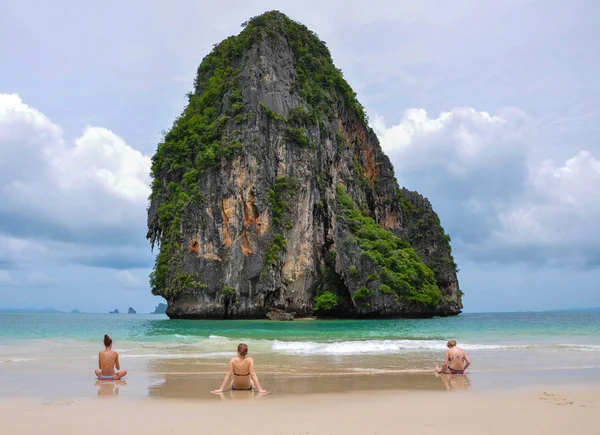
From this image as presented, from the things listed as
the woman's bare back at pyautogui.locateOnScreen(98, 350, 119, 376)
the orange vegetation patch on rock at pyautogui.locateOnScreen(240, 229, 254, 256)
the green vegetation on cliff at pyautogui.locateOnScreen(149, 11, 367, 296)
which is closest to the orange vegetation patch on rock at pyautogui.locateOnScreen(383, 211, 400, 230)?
the green vegetation on cliff at pyautogui.locateOnScreen(149, 11, 367, 296)

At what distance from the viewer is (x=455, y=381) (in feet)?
32.1

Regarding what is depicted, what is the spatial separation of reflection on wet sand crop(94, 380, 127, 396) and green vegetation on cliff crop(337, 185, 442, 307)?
35.7 meters

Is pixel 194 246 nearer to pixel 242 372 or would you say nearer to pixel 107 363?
pixel 107 363

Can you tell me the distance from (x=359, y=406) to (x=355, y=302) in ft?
125

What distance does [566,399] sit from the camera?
306 inches

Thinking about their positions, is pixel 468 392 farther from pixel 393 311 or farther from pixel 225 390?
pixel 393 311

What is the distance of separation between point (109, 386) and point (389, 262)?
130 ft

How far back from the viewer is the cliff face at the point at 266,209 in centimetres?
4438

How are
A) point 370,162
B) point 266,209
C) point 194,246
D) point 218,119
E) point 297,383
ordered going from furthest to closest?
point 370,162, point 218,119, point 194,246, point 266,209, point 297,383

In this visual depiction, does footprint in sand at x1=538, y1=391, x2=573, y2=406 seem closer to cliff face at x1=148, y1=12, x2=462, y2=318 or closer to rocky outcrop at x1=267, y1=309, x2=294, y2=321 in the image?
rocky outcrop at x1=267, y1=309, x2=294, y2=321

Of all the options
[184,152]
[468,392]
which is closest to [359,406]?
[468,392]

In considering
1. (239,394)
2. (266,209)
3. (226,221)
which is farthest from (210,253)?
(239,394)

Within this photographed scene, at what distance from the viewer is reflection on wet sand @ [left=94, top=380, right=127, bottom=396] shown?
8.25 m

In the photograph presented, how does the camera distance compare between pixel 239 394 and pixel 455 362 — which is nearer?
pixel 239 394
